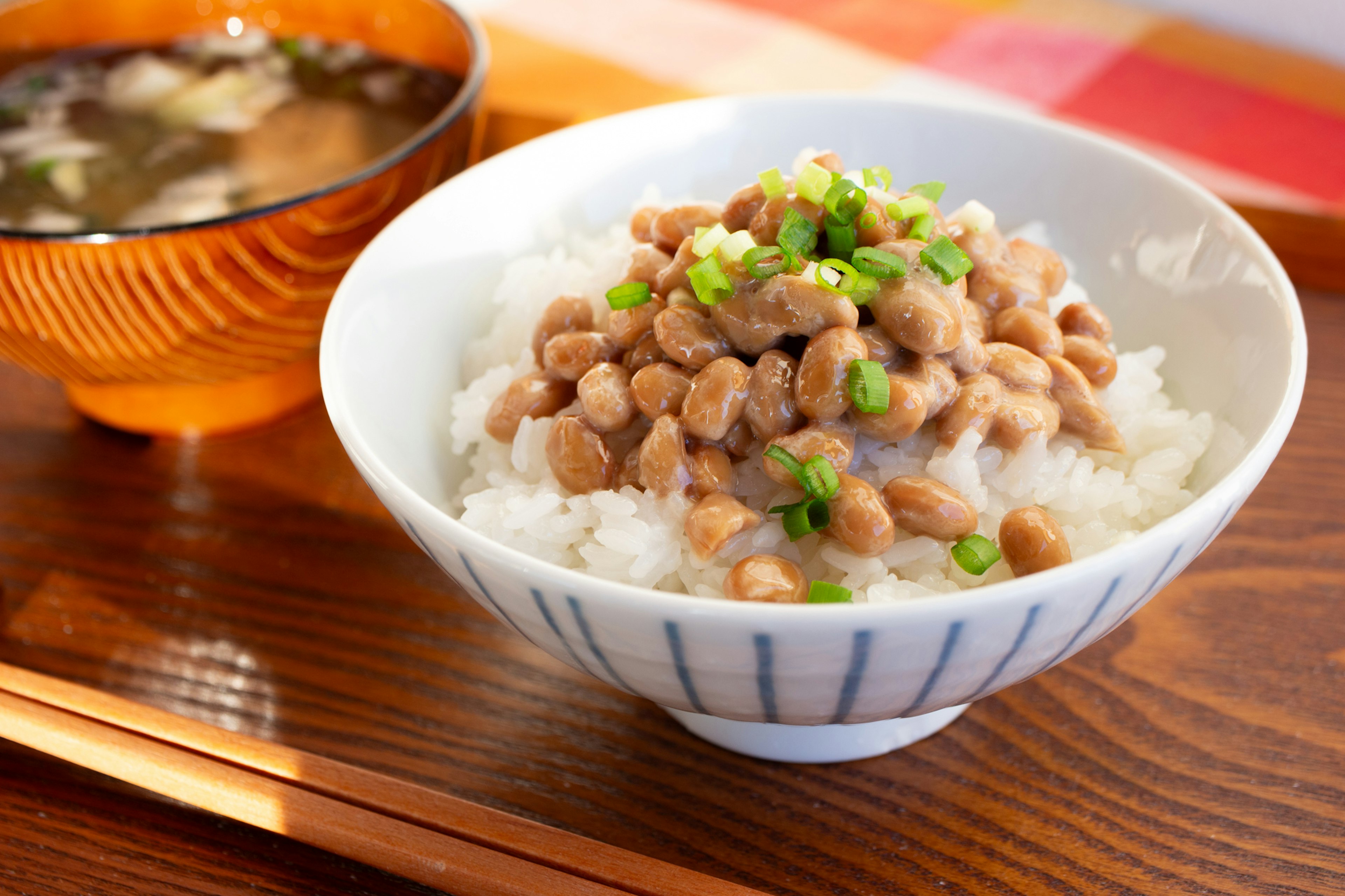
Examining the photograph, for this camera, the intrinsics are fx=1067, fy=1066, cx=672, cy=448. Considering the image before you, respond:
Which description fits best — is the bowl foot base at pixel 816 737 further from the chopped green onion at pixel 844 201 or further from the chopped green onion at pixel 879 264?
the chopped green onion at pixel 844 201

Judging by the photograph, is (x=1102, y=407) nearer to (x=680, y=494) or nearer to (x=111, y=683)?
(x=680, y=494)

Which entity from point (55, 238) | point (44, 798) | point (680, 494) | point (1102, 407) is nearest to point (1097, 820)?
point (1102, 407)

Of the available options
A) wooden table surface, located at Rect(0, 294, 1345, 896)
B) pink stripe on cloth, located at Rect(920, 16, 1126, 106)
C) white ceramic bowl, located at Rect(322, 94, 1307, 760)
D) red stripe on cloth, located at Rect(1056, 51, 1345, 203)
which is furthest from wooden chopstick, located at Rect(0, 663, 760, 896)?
pink stripe on cloth, located at Rect(920, 16, 1126, 106)

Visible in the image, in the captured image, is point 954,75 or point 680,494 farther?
point 954,75

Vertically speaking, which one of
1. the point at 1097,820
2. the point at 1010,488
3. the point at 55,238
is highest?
the point at 1010,488

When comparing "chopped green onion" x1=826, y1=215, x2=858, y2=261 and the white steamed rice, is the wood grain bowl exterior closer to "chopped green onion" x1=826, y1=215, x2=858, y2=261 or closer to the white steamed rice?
the white steamed rice
